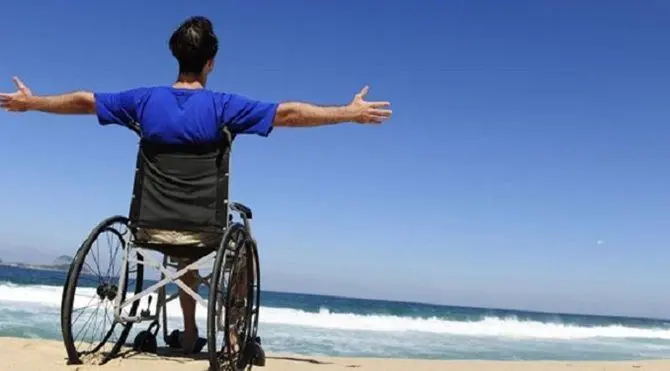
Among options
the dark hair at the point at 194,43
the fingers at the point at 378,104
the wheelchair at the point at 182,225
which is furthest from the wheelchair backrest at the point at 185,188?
the fingers at the point at 378,104

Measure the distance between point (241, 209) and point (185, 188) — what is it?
394 millimetres

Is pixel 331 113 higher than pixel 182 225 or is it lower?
higher

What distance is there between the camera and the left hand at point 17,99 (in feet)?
10.5

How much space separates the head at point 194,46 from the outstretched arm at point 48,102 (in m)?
0.48

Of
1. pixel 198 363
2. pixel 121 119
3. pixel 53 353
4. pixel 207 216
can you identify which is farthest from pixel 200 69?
pixel 53 353

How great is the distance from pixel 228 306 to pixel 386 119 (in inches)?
44.8

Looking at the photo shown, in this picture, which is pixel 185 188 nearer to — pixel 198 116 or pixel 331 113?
pixel 198 116

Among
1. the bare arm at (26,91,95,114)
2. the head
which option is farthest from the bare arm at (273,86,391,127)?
the bare arm at (26,91,95,114)

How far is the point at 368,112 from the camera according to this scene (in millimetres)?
3037

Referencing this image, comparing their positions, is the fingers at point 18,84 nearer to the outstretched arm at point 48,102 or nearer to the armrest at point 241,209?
the outstretched arm at point 48,102

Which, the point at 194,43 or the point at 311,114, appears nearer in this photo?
the point at 311,114

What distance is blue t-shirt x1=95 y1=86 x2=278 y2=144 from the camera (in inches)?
122

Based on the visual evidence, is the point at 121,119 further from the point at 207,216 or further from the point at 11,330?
the point at 11,330

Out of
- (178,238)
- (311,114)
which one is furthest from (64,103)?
(311,114)
